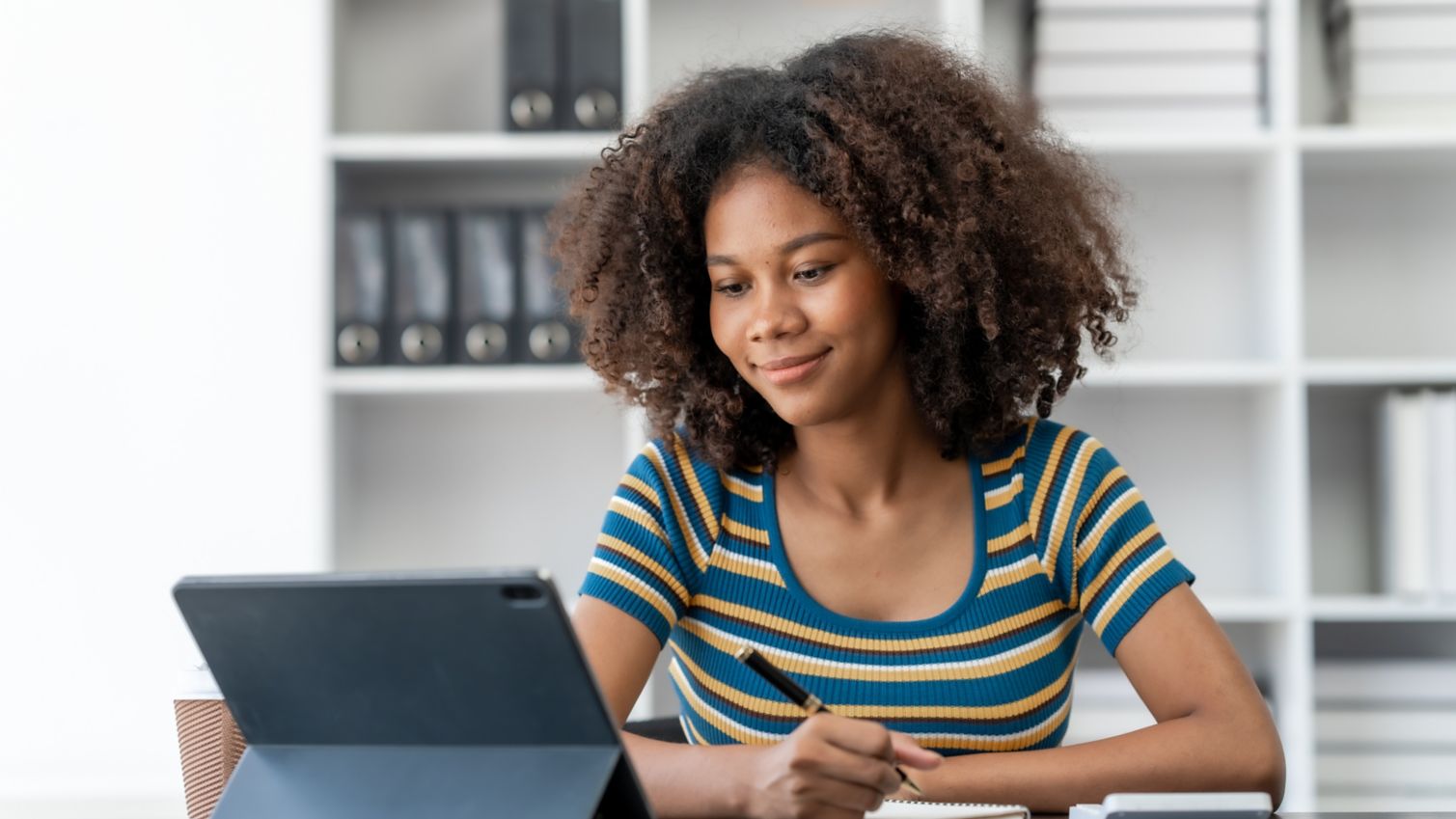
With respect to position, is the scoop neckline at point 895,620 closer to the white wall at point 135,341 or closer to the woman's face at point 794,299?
the woman's face at point 794,299

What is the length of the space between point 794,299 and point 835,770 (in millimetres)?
551

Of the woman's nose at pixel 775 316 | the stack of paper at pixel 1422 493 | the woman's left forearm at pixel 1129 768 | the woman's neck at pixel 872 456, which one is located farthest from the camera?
the stack of paper at pixel 1422 493

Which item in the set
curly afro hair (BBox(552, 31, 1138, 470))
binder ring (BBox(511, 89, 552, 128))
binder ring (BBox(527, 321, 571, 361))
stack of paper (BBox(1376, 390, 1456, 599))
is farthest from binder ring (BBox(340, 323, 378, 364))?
stack of paper (BBox(1376, 390, 1456, 599))

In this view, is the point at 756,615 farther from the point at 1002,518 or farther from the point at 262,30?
the point at 262,30

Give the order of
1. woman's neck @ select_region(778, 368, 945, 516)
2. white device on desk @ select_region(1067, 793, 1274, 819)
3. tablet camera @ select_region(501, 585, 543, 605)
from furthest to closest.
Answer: woman's neck @ select_region(778, 368, 945, 516), white device on desk @ select_region(1067, 793, 1274, 819), tablet camera @ select_region(501, 585, 543, 605)

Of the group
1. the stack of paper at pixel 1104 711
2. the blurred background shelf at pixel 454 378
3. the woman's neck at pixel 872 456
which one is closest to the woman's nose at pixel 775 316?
the woman's neck at pixel 872 456

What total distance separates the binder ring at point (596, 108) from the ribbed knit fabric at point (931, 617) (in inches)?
40.5

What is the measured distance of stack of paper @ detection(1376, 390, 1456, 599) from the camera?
2.23m

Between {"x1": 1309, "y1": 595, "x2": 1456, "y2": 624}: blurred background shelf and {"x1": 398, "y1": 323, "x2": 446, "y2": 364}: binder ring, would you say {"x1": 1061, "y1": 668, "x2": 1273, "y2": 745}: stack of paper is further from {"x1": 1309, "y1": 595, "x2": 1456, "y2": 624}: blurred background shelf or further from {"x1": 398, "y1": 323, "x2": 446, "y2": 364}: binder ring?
→ {"x1": 398, "y1": 323, "x2": 446, "y2": 364}: binder ring

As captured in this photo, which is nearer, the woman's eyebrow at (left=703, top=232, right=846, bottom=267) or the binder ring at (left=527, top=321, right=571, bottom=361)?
the woman's eyebrow at (left=703, top=232, right=846, bottom=267)

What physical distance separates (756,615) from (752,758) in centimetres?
38

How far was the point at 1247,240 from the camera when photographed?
2523mm

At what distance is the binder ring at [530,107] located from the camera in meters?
2.33

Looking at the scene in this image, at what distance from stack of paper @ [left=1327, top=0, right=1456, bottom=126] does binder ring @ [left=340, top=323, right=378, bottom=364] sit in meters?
1.66
